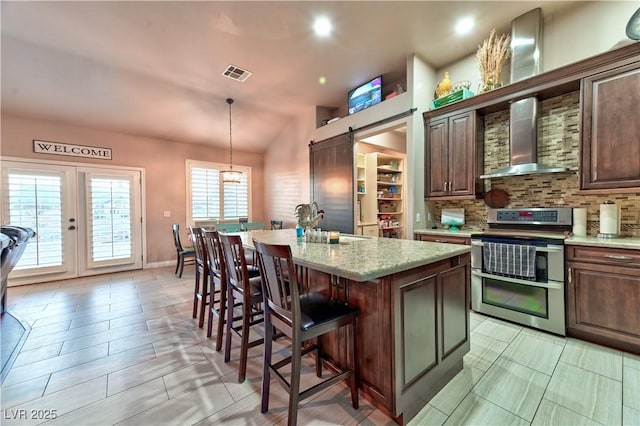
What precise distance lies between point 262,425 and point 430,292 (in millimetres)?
1252

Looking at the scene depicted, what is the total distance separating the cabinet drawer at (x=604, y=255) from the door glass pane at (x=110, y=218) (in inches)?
264

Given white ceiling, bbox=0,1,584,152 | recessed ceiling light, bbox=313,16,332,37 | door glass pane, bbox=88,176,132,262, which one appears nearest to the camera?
white ceiling, bbox=0,1,584,152

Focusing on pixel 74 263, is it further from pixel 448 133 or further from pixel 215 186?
pixel 448 133

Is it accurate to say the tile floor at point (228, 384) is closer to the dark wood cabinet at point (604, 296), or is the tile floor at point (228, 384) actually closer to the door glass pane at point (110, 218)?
the dark wood cabinet at point (604, 296)

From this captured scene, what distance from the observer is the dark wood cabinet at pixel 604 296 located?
2115mm

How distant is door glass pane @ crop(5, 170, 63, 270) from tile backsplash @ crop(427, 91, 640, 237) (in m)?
6.73

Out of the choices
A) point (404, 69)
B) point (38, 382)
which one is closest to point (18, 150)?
point (38, 382)

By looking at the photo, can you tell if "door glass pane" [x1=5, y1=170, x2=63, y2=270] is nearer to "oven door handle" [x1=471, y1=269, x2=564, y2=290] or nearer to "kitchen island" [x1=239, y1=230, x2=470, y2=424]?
"kitchen island" [x1=239, y1=230, x2=470, y2=424]

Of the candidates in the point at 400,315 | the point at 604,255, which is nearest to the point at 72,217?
the point at 400,315

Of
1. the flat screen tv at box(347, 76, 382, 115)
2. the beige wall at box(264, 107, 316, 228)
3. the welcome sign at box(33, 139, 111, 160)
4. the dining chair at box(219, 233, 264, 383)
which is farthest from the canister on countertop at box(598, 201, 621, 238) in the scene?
the welcome sign at box(33, 139, 111, 160)

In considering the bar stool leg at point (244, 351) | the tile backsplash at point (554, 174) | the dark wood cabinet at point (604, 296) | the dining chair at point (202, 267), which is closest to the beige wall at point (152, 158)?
the dining chair at point (202, 267)

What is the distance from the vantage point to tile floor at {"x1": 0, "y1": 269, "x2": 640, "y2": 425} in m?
1.54

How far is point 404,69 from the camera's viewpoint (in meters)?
3.84

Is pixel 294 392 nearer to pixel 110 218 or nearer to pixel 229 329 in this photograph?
pixel 229 329
